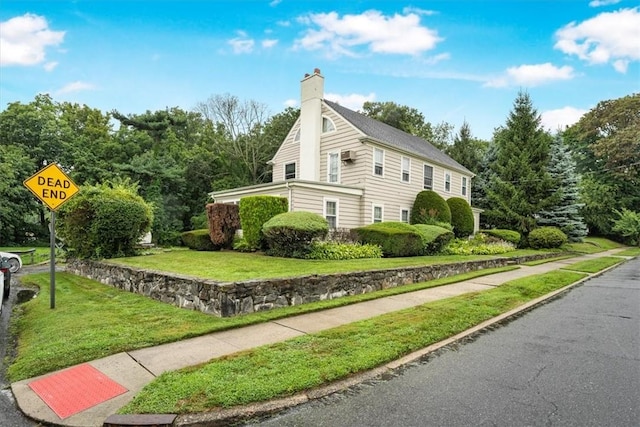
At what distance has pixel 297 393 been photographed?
321 centimetres

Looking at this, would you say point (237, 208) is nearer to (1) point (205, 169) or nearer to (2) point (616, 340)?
(2) point (616, 340)

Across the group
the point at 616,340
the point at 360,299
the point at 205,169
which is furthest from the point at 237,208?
the point at 205,169

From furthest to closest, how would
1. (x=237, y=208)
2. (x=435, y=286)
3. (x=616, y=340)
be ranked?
(x=237, y=208), (x=435, y=286), (x=616, y=340)

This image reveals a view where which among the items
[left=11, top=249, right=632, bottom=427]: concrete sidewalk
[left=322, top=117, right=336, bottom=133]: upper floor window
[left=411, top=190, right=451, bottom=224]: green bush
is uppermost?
[left=322, top=117, right=336, bottom=133]: upper floor window

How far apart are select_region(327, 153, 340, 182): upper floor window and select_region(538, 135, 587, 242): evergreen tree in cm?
1570

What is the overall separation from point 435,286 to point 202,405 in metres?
7.26

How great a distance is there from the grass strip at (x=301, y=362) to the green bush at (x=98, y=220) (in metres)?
8.56

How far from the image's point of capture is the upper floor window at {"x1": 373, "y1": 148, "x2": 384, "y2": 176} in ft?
57.5

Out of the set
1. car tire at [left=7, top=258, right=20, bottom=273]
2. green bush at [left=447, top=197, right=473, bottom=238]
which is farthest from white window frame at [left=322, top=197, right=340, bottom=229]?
car tire at [left=7, top=258, right=20, bottom=273]

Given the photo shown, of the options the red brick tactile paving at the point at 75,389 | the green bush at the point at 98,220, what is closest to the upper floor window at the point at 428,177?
the green bush at the point at 98,220

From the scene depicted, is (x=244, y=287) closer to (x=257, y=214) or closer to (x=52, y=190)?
(x=52, y=190)

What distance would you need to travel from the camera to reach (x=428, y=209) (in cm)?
1900

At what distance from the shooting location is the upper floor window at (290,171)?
2073 cm

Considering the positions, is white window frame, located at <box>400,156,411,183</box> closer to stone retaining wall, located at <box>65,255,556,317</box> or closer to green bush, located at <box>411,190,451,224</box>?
green bush, located at <box>411,190,451,224</box>
